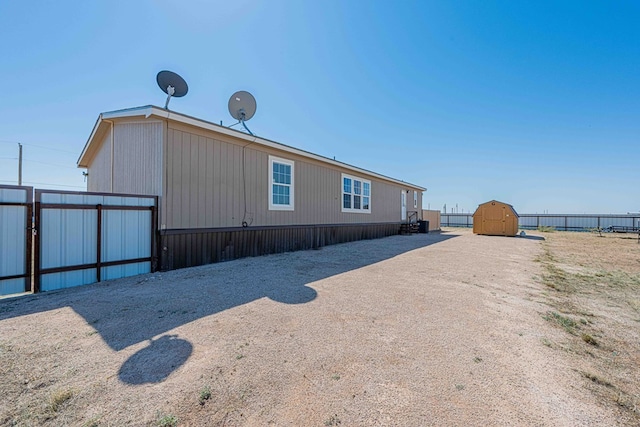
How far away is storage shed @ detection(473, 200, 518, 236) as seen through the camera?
16.8 metres

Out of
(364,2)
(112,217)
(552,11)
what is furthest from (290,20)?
(552,11)

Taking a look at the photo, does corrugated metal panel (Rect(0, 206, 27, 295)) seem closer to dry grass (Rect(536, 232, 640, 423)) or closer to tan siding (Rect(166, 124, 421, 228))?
tan siding (Rect(166, 124, 421, 228))

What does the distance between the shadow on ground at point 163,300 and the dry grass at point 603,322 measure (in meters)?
2.93

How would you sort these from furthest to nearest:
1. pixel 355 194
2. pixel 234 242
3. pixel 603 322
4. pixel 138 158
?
pixel 355 194
pixel 234 242
pixel 138 158
pixel 603 322

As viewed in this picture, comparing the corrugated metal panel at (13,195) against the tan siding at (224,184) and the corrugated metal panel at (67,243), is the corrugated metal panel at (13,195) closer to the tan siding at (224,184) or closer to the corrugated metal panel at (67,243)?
the corrugated metal panel at (67,243)

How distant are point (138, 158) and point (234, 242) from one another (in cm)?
292

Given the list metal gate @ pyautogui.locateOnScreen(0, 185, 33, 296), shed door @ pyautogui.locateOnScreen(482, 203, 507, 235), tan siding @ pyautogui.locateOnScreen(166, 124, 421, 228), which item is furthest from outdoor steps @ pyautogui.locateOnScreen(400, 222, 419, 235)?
metal gate @ pyautogui.locateOnScreen(0, 185, 33, 296)

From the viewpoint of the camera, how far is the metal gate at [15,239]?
395cm

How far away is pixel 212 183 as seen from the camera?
6586mm

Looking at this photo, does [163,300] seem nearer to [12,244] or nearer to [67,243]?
[67,243]

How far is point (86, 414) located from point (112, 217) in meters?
4.32

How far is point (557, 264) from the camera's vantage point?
7.46 metres

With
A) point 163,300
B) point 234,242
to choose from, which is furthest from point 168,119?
point 163,300

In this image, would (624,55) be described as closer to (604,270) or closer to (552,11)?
(552,11)
